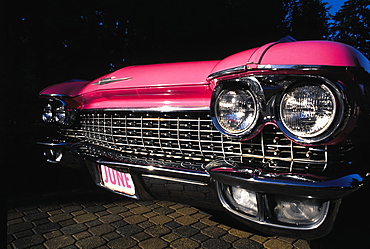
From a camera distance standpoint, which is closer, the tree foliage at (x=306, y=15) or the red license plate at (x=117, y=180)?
the red license plate at (x=117, y=180)

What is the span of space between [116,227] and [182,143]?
3.33 feet

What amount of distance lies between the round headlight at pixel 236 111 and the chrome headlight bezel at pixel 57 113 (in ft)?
5.27

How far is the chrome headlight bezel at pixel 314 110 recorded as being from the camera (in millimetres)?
1108

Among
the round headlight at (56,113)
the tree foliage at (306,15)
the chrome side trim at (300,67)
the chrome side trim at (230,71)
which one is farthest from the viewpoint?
the tree foliage at (306,15)

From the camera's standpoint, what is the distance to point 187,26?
3.53m

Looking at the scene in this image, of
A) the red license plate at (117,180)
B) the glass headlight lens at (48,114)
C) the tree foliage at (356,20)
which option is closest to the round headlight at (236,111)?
the red license plate at (117,180)

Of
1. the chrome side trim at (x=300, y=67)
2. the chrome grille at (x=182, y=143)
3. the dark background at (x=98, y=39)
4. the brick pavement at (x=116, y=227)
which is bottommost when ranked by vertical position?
the brick pavement at (x=116, y=227)

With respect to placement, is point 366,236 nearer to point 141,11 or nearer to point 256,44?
point 256,44

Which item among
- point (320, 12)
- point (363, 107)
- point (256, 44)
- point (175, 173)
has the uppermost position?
point (320, 12)

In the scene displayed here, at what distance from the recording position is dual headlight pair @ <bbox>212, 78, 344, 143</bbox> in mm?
1129

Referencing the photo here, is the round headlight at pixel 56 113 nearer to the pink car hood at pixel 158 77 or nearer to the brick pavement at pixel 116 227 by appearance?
the pink car hood at pixel 158 77

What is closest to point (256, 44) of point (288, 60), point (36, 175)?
point (288, 60)

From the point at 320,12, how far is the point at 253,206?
637cm

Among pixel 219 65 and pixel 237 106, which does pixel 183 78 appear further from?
pixel 237 106
